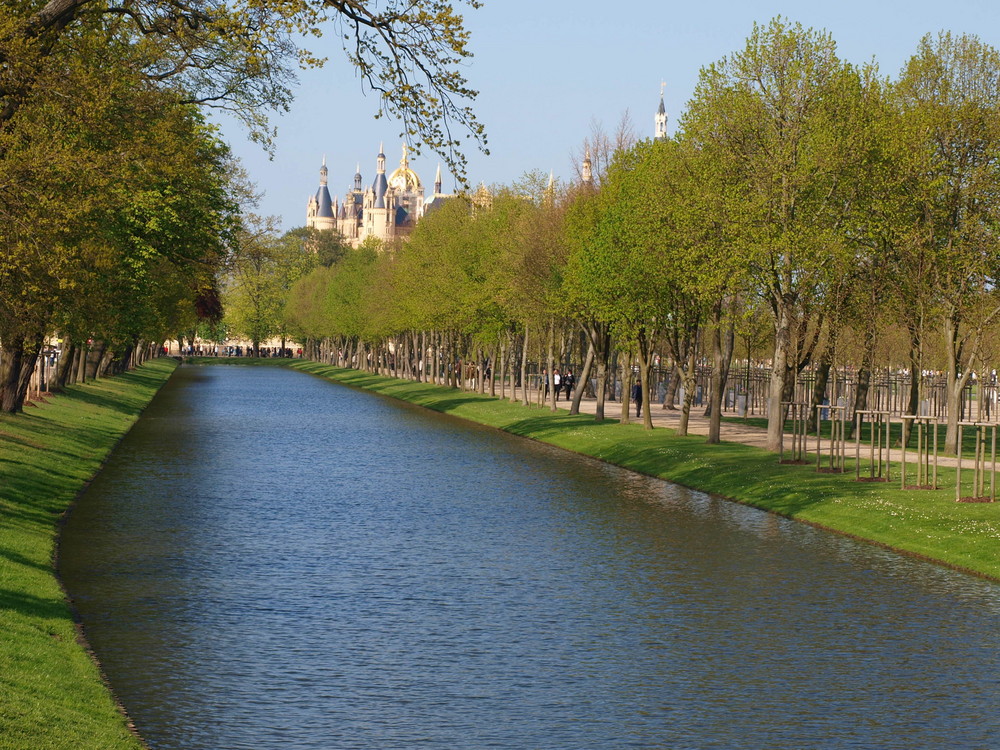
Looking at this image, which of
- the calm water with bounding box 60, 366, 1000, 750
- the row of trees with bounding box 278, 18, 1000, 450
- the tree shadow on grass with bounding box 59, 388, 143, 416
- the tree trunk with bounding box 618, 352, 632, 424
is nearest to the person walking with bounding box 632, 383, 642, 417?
the tree trunk with bounding box 618, 352, 632, 424

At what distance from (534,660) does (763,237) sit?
84.8 ft

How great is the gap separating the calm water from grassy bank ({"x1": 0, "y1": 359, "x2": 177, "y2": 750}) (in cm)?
45

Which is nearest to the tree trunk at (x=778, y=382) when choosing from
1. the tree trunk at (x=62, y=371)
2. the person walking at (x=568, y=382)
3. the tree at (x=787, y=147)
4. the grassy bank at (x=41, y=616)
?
the tree at (x=787, y=147)

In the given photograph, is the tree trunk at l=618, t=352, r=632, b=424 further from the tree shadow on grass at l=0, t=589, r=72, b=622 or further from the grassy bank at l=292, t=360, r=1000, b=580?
the tree shadow on grass at l=0, t=589, r=72, b=622

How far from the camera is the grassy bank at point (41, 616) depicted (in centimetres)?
1188

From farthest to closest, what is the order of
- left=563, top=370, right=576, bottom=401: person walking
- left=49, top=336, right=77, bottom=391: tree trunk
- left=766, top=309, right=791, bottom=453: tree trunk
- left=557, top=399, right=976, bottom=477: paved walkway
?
left=563, top=370, right=576, bottom=401: person walking → left=49, top=336, right=77, bottom=391: tree trunk → left=766, top=309, right=791, bottom=453: tree trunk → left=557, top=399, right=976, bottom=477: paved walkway

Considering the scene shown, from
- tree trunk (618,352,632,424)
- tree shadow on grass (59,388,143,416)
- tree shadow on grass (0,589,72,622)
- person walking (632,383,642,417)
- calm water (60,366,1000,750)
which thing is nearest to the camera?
calm water (60,366,1000,750)

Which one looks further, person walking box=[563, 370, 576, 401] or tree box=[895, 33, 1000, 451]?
person walking box=[563, 370, 576, 401]

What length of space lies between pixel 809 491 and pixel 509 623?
54.3 ft

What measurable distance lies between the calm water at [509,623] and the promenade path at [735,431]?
1055 cm

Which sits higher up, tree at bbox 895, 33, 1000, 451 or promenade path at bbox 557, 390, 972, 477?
tree at bbox 895, 33, 1000, 451

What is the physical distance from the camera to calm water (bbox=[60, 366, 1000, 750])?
13391mm

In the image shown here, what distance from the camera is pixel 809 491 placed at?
32875 millimetres

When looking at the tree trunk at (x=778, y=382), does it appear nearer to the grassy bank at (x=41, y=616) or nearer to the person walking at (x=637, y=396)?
the grassy bank at (x=41, y=616)
